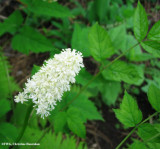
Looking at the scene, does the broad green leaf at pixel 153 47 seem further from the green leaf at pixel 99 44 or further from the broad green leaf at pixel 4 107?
the broad green leaf at pixel 4 107

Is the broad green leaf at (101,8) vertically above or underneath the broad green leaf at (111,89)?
above

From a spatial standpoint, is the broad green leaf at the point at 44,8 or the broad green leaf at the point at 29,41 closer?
the broad green leaf at the point at 44,8

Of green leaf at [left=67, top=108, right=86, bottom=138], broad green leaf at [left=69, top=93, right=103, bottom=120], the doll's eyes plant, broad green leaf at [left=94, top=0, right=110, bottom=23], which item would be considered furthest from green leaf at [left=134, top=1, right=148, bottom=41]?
broad green leaf at [left=94, top=0, right=110, bottom=23]

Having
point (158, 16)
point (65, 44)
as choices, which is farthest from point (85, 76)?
point (158, 16)

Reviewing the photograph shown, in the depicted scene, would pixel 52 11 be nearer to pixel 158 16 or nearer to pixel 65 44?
pixel 65 44

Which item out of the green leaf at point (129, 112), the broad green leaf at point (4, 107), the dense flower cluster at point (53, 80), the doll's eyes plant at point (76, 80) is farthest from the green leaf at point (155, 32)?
the broad green leaf at point (4, 107)

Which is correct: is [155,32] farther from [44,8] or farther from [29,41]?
[29,41]

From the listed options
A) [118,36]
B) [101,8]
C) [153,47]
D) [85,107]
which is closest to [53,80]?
[153,47]
